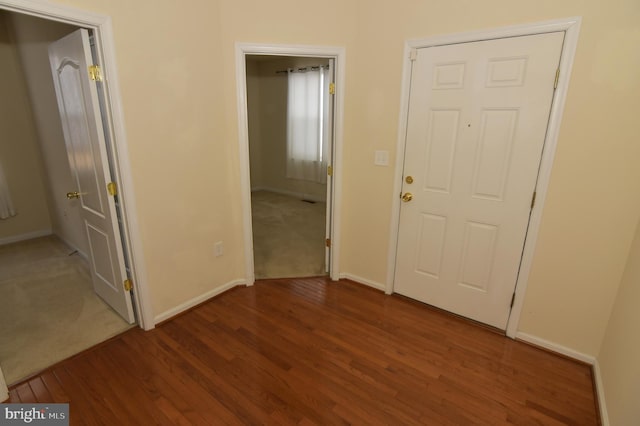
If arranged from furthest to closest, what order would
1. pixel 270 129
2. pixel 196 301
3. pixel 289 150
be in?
pixel 270 129
pixel 289 150
pixel 196 301

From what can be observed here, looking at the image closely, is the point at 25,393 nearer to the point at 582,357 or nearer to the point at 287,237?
the point at 287,237

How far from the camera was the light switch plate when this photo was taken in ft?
8.86

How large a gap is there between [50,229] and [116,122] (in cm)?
340

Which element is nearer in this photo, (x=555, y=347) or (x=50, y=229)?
(x=555, y=347)

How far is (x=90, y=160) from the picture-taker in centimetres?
222

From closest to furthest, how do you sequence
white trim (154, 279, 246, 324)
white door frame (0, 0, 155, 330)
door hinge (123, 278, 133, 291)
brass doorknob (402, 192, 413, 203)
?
white door frame (0, 0, 155, 330) < door hinge (123, 278, 133, 291) < white trim (154, 279, 246, 324) < brass doorknob (402, 192, 413, 203)

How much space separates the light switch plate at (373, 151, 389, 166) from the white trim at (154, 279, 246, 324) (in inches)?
66.1

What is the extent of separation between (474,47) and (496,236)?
132 centimetres

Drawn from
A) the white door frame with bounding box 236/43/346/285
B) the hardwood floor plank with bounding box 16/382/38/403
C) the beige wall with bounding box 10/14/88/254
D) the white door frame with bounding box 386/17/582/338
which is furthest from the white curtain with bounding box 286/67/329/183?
the hardwood floor plank with bounding box 16/382/38/403

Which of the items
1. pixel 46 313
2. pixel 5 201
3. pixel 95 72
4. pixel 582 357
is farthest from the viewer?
pixel 5 201

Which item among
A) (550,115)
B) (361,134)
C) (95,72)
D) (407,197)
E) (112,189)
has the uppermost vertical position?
(95,72)

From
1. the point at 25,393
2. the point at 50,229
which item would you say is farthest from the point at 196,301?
the point at 50,229

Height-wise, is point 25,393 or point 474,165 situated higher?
point 474,165

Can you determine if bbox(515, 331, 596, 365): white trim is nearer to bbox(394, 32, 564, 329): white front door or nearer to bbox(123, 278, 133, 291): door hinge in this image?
bbox(394, 32, 564, 329): white front door
